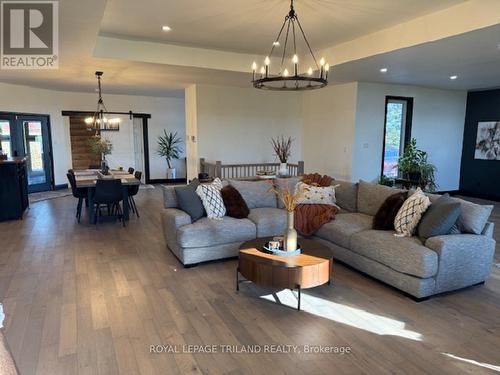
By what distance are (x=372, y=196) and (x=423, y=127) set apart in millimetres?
4982

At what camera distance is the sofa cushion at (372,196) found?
4387 mm

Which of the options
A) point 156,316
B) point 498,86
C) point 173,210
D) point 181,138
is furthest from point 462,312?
point 181,138

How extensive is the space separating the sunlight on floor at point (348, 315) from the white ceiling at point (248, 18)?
3237mm

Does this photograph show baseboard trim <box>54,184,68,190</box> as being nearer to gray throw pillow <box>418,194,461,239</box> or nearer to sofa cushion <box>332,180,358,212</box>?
sofa cushion <box>332,180,358,212</box>

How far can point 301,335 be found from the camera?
269cm

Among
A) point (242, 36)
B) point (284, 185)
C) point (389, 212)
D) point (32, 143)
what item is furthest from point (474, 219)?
point (32, 143)

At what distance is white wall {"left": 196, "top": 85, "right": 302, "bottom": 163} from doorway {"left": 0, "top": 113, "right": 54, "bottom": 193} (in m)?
4.38

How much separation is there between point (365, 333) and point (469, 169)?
26.7 feet

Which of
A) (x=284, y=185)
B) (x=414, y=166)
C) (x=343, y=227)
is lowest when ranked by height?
(x=343, y=227)

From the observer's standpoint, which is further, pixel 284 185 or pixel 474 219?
pixel 284 185

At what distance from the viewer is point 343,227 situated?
13.5 feet

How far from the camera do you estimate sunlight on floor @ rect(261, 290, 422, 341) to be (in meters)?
2.74

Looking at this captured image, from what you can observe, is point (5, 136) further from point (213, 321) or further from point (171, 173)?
point (213, 321)

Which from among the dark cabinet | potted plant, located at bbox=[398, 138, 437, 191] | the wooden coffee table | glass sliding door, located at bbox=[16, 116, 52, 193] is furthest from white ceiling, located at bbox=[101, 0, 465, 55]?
glass sliding door, located at bbox=[16, 116, 52, 193]
